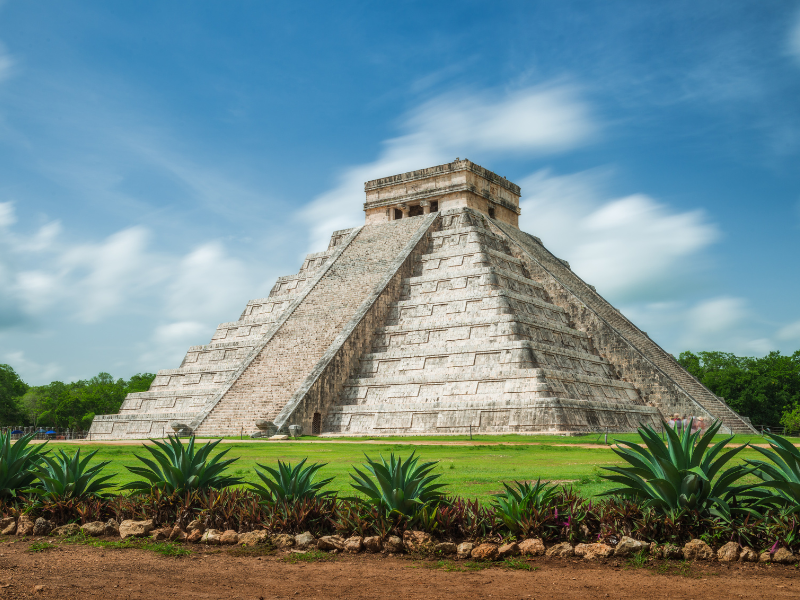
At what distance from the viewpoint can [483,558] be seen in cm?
557

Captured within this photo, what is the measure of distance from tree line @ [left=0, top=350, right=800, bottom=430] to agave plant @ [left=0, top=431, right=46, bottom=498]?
40.4 metres

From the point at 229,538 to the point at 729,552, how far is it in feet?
13.4

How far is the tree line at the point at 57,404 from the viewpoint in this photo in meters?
59.9

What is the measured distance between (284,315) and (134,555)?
1985cm

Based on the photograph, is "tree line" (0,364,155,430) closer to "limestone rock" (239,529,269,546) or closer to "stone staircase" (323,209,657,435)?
"stone staircase" (323,209,657,435)

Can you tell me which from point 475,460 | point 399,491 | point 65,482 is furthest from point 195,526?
point 475,460

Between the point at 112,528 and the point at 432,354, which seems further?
the point at 432,354

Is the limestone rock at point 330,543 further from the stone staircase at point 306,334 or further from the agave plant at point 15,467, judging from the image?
the stone staircase at point 306,334

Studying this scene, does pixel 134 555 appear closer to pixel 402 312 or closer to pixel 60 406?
pixel 402 312

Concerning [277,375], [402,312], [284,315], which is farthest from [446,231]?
[277,375]

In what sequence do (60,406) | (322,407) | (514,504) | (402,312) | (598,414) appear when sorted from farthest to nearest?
(60,406) → (402,312) → (322,407) → (598,414) → (514,504)

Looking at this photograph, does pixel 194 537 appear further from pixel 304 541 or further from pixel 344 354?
pixel 344 354

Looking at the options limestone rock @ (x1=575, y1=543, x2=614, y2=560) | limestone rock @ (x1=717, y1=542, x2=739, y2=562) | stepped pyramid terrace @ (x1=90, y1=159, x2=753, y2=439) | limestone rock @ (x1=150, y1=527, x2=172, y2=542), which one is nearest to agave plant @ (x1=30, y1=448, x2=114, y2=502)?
limestone rock @ (x1=150, y1=527, x2=172, y2=542)

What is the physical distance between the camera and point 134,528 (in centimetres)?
663
